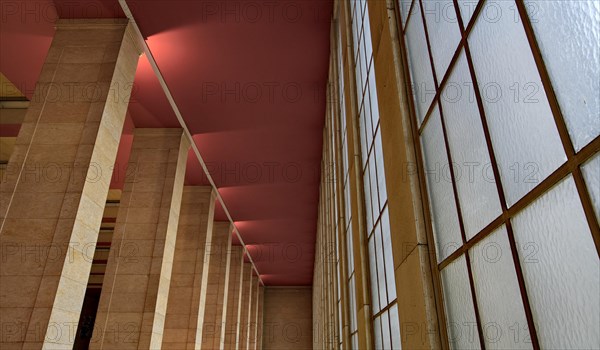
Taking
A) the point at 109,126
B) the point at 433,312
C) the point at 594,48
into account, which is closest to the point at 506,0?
the point at 594,48

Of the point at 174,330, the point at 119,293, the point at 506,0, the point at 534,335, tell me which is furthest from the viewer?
the point at 174,330

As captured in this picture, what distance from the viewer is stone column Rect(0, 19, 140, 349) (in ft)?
28.5

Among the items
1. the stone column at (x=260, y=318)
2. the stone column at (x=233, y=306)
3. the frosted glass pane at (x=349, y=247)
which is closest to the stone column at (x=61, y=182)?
the frosted glass pane at (x=349, y=247)

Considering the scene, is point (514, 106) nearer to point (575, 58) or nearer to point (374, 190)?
point (575, 58)

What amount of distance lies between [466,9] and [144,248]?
14855 mm

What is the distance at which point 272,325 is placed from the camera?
48.6m

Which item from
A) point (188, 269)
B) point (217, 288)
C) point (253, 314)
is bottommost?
point (188, 269)

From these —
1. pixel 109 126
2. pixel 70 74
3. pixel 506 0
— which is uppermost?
pixel 70 74

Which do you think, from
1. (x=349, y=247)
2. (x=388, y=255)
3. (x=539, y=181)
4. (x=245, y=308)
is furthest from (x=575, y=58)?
(x=245, y=308)

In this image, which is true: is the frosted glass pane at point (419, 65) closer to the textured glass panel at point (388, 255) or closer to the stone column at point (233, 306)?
the textured glass panel at point (388, 255)

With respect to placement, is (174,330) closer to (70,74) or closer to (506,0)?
(70,74)

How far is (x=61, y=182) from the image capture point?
9.73 m

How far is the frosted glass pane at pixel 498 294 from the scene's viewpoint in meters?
2.18

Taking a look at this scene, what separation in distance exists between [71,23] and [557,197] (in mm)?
13379
